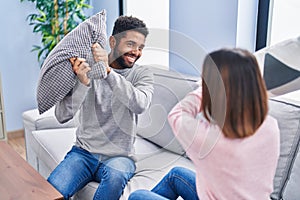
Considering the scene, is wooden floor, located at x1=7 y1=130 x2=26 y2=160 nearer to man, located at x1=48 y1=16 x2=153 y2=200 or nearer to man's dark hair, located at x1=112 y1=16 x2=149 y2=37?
man, located at x1=48 y1=16 x2=153 y2=200

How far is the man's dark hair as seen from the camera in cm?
85

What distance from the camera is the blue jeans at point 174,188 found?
1177 mm

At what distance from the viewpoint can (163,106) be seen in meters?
0.92

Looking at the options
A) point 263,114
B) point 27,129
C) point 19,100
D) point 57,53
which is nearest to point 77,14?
point 19,100

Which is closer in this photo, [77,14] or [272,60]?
[272,60]

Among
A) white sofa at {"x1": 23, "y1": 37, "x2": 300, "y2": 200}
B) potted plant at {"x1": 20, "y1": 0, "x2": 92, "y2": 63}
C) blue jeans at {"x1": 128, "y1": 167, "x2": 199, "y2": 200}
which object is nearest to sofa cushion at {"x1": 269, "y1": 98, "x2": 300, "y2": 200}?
white sofa at {"x1": 23, "y1": 37, "x2": 300, "y2": 200}

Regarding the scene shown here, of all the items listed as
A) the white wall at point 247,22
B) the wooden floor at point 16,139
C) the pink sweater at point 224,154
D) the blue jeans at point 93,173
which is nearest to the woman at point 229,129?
the pink sweater at point 224,154

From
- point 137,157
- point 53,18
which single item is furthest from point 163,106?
point 53,18

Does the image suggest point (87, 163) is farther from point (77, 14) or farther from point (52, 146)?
point (77, 14)

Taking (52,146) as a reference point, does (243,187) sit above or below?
above

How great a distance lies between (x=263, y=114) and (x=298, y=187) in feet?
1.97

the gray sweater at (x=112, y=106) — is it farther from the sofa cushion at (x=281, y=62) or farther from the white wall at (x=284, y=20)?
the white wall at (x=284, y=20)

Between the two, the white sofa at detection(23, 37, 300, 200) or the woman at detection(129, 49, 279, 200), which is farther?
the white sofa at detection(23, 37, 300, 200)

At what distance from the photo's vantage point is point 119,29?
92cm
